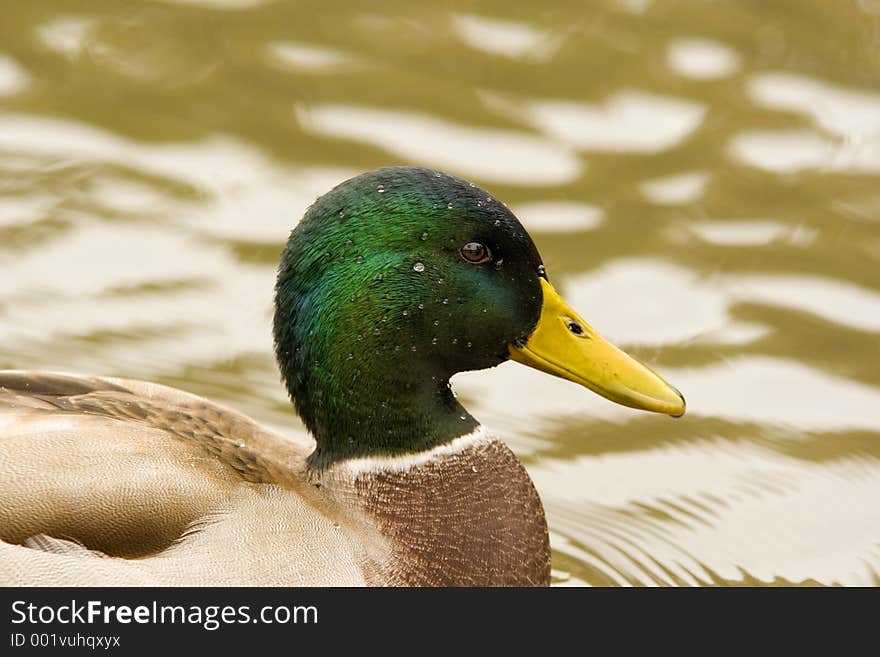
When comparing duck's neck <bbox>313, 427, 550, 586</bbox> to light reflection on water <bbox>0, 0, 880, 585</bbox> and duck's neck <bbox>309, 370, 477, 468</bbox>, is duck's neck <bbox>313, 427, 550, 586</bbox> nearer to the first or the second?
duck's neck <bbox>309, 370, 477, 468</bbox>

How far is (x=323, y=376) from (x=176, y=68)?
4.31 metres

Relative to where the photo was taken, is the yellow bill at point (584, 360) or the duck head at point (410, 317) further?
the yellow bill at point (584, 360)

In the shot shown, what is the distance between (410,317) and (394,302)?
0.07m

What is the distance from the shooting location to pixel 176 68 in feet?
30.6

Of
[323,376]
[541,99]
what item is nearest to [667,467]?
[323,376]

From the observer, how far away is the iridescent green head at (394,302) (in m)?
5.33

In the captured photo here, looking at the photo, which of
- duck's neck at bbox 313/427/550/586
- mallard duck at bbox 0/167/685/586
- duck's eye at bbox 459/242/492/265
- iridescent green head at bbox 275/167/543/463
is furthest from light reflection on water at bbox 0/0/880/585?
duck's eye at bbox 459/242/492/265

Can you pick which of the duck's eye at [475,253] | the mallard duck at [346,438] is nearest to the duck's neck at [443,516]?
the mallard duck at [346,438]

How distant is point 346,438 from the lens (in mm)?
5492

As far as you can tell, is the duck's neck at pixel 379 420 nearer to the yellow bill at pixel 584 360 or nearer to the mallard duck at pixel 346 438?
the mallard duck at pixel 346 438

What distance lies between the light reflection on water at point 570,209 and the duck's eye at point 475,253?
1.34 m

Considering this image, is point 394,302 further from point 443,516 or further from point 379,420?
point 443,516
